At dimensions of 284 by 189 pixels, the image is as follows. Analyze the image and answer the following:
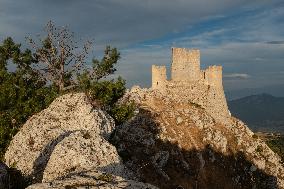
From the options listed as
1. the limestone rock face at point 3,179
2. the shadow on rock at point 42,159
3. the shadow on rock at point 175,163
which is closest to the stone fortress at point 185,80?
the shadow on rock at point 175,163

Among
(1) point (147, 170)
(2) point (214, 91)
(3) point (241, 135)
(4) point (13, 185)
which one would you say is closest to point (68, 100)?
(1) point (147, 170)

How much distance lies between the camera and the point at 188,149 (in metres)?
46.4

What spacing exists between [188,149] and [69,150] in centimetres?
2639

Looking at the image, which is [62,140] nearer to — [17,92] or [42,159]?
[42,159]

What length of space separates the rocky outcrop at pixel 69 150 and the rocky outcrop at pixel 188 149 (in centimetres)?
696

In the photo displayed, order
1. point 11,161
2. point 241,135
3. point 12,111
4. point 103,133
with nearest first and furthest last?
point 11,161 → point 103,133 → point 12,111 → point 241,135

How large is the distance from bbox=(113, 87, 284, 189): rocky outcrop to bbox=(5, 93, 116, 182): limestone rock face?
6619mm

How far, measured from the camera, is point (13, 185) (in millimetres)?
22062

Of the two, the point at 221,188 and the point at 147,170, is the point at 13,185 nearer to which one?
the point at 147,170

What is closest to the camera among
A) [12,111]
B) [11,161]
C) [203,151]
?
[11,161]

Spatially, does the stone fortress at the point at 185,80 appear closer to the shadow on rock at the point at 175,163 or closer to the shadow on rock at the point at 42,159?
the shadow on rock at the point at 175,163

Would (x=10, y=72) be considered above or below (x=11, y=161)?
above

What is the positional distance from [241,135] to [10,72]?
3268 cm

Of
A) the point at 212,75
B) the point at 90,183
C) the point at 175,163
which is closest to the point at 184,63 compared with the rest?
the point at 212,75
